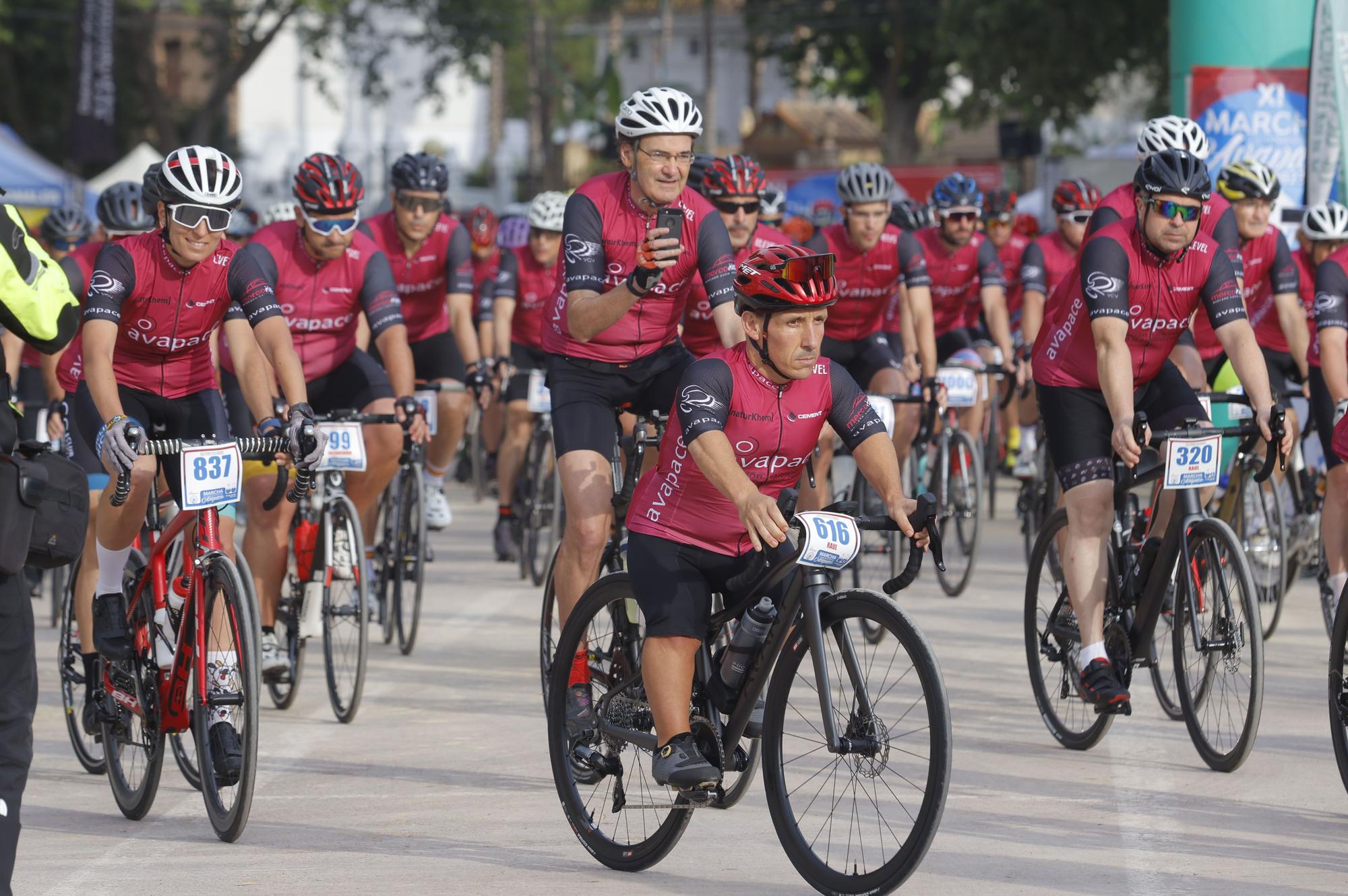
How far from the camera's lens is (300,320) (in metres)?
9.08

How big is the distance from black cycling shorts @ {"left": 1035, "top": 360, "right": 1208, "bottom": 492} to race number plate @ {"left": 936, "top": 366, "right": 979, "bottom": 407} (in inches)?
147

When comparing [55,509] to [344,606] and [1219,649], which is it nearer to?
[344,606]

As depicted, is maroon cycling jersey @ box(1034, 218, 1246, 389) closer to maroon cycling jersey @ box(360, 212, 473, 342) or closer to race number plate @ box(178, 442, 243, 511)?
race number plate @ box(178, 442, 243, 511)

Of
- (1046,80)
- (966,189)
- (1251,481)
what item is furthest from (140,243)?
(1046,80)

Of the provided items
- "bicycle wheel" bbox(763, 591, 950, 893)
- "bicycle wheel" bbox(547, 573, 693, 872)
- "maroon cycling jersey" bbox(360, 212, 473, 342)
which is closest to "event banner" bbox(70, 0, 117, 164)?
"maroon cycling jersey" bbox(360, 212, 473, 342)

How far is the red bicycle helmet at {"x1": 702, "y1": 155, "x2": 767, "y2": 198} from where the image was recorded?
9.76m

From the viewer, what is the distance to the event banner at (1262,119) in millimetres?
15328

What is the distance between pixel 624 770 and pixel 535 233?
7665 millimetres

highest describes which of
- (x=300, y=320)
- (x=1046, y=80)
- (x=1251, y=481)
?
(x=1046, y=80)

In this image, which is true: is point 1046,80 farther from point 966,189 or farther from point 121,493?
point 121,493

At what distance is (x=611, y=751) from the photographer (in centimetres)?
602

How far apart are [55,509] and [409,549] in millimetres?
5232

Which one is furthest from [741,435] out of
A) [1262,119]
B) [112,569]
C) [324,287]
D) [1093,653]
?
[1262,119]

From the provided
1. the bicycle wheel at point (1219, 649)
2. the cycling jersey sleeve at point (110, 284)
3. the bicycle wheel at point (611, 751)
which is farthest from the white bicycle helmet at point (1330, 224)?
the cycling jersey sleeve at point (110, 284)
